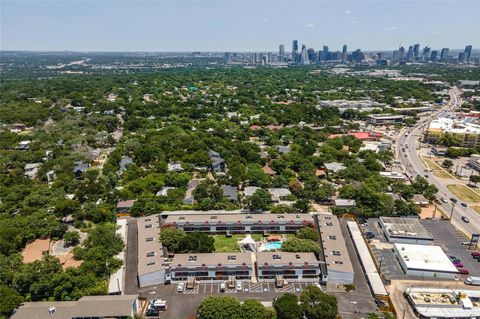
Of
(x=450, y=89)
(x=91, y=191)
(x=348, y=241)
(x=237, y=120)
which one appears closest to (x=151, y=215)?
(x=91, y=191)

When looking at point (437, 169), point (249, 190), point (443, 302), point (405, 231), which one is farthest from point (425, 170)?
point (443, 302)

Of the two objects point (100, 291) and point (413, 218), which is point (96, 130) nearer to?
point (100, 291)

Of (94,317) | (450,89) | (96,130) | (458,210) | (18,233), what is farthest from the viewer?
(450,89)

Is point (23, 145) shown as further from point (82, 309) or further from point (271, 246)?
point (271, 246)

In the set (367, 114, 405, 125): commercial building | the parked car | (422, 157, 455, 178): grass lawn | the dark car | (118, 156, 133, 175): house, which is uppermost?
(367, 114, 405, 125): commercial building

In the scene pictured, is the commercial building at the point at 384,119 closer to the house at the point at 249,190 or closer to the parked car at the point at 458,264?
the house at the point at 249,190

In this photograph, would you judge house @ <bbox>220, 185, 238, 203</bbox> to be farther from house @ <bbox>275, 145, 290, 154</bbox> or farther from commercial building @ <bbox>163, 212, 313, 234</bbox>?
house @ <bbox>275, 145, 290, 154</bbox>

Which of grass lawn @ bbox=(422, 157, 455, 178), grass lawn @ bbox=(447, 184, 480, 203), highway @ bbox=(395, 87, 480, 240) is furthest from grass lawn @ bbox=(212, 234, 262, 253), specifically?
grass lawn @ bbox=(422, 157, 455, 178)
